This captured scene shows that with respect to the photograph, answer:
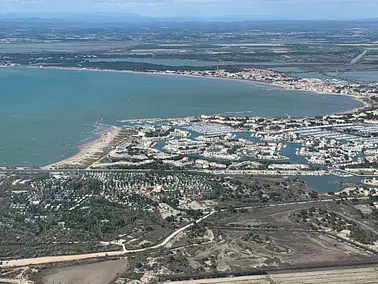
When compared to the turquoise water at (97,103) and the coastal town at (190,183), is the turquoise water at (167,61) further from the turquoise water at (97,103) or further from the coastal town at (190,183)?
the coastal town at (190,183)

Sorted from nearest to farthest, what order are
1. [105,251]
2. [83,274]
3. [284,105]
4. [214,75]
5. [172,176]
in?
[83,274] → [105,251] → [172,176] → [284,105] → [214,75]

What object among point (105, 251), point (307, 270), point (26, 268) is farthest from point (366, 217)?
point (26, 268)

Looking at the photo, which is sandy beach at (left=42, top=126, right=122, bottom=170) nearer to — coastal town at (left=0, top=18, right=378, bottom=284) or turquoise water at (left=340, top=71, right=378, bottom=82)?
coastal town at (left=0, top=18, right=378, bottom=284)

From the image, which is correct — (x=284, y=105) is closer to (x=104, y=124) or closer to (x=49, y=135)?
(x=104, y=124)

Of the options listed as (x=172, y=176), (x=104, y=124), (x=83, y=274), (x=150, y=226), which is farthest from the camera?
(x=104, y=124)

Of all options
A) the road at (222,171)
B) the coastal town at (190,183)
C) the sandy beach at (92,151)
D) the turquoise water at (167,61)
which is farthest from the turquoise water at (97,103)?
the turquoise water at (167,61)

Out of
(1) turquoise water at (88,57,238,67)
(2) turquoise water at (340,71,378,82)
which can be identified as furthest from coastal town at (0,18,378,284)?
(1) turquoise water at (88,57,238,67)

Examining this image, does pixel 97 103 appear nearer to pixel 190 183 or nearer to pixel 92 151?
pixel 92 151
